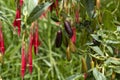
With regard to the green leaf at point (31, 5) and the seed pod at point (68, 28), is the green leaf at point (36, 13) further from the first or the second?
the seed pod at point (68, 28)

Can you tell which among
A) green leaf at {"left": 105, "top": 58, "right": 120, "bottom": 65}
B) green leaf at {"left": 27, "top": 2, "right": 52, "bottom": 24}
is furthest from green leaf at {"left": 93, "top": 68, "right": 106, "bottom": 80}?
green leaf at {"left": 27, "top": 2, "right": 52, "bottom": 24}

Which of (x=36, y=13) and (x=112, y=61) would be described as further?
(x=112, y=61)

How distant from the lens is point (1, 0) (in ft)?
7.27

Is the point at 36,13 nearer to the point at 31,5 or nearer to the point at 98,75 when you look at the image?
the point at 31,5

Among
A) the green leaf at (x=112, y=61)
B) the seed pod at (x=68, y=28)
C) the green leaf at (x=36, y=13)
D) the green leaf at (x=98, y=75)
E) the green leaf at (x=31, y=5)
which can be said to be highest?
the green leaf at (x=31, y=5)

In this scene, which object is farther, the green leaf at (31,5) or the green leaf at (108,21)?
the green leaf at (108,21)

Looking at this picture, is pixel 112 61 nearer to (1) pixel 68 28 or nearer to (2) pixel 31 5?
(1) pixel 68 28

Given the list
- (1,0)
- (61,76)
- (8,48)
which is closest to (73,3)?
(61,76)

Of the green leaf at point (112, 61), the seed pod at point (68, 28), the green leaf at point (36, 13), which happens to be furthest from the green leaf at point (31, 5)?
the green leaf at point (112, 61)

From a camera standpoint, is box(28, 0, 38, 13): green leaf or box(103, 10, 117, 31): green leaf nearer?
Result: box(28, 0, 38, 13): green leaf

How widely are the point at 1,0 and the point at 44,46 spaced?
0.39m

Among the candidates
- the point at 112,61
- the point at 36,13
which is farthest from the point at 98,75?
the point at 36,13

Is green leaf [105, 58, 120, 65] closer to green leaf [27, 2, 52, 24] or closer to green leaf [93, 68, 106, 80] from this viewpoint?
green leaf [93, 68, 106, 80]

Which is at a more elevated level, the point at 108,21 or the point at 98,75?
the point at 108,21
